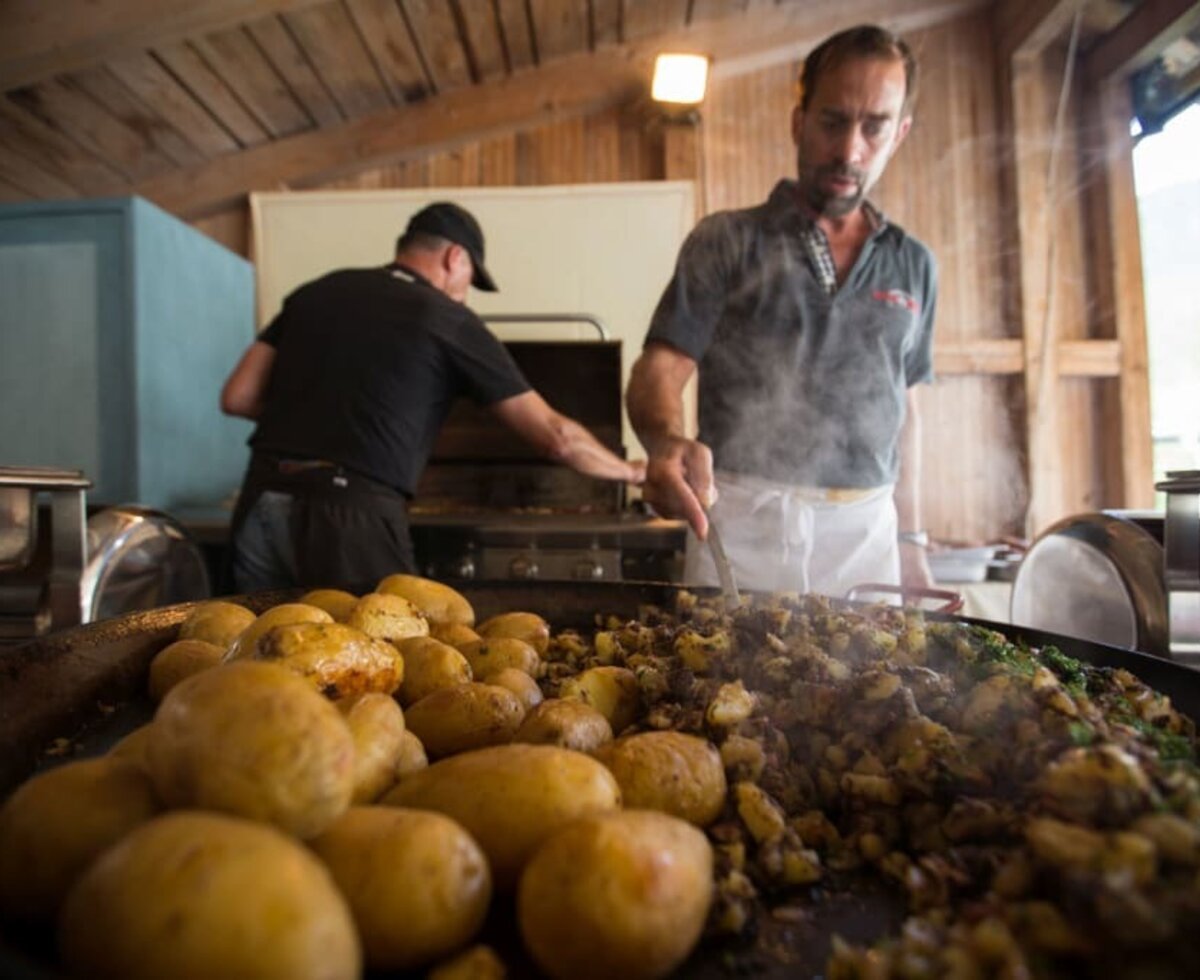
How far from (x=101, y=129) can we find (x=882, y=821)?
3.10m

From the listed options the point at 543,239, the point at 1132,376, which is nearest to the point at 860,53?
the point at 543,239

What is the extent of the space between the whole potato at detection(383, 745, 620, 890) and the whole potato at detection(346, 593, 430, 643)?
1.07 feet

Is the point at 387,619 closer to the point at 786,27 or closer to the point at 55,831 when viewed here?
the point at 55,831

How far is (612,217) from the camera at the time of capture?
3.02 metres

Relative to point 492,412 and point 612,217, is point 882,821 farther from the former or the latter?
point 612,217

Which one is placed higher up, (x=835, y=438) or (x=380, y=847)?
(x=835, y=438)

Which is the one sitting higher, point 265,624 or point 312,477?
point 312,477

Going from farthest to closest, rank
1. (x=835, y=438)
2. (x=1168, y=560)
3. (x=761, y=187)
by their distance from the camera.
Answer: (x=761, y=187) → (x=835, y=438) → (x=1168, y=560)

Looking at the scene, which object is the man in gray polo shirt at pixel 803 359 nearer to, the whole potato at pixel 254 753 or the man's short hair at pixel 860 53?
the man's short hair at pixel 860 53

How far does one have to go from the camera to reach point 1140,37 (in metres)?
1.51

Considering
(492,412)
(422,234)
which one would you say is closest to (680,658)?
(492,412)

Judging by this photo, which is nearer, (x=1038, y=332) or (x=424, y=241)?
(x=424, y=241)

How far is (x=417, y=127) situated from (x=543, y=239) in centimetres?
69

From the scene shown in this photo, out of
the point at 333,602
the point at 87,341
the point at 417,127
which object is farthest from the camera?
the point at 417,127
